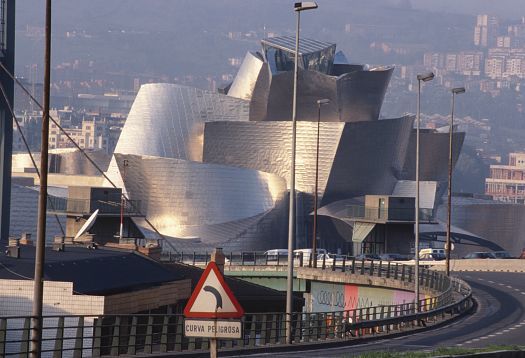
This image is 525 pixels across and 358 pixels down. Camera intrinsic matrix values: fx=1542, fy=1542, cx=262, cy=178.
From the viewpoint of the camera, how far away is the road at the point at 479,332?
3225 centimetres

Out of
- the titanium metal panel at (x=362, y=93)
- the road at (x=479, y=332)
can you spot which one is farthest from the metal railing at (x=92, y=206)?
the titanium metal panel at (x=362, y=93)

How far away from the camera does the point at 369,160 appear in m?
112

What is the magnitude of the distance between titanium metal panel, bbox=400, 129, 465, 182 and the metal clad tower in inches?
2887

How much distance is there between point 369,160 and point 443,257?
24710mm

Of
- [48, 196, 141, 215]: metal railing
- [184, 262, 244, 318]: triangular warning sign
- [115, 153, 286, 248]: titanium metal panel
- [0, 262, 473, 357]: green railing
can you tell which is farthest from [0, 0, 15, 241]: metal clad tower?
[115, 153, 286, 248]: titanium metal panel

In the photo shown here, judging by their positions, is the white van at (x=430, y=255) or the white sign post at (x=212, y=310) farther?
the white van at (x=430, y=255)

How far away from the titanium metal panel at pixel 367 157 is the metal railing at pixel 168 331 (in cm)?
6216

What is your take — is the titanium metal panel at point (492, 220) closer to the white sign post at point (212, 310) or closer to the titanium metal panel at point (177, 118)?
the titanium metal panel at point (177, 118)

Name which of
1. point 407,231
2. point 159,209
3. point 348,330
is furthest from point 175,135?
point 348,330

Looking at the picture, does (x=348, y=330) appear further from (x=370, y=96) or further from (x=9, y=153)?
(x=370, y=96)

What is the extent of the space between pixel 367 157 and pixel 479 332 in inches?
2903

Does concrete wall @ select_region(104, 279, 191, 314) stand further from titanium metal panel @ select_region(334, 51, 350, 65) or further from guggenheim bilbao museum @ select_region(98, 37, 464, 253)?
titanium metal panel @ select_region(334, 51, 350, 65)

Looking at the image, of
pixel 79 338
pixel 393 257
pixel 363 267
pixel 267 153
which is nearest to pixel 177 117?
pixel 267 153

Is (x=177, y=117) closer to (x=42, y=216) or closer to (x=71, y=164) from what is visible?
(x=71, y=164)
